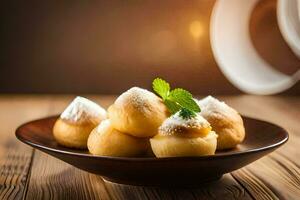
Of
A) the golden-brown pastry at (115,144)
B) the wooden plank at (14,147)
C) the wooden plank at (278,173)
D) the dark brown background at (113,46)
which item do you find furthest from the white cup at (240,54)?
the golden-brown pastry at (115,144)

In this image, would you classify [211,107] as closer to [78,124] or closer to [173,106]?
[173,106]

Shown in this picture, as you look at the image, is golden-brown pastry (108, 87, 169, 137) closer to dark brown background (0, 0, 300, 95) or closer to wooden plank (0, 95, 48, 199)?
wooden plank (0, 95, 48, 199)

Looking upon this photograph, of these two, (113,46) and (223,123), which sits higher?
(223,123)

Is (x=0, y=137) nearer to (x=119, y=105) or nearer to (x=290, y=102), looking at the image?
(x=119, y=105)

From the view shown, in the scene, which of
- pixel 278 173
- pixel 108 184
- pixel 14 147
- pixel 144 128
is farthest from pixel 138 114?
pixel 14 147

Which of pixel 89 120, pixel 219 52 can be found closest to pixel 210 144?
pixel 89 120

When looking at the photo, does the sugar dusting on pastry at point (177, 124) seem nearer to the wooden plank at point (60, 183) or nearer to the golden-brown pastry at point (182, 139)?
the golden-brown pastry at point (182, 139)

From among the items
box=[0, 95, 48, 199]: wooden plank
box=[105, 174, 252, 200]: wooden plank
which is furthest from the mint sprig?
box=[0, 95, 48, 199]: wooden plank
